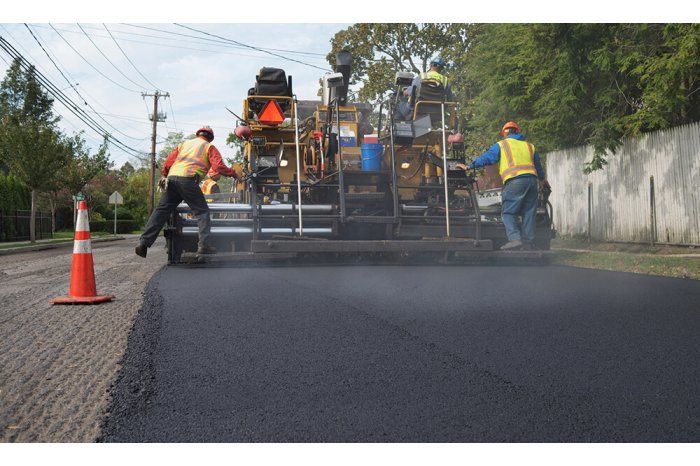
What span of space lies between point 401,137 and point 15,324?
5.84 meters

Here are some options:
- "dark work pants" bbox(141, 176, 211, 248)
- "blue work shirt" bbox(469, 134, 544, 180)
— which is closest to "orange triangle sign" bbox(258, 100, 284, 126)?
"dark work pants" bbox(141, 176, 211, 248)

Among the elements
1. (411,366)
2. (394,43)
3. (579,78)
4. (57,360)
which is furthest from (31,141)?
(411,366)

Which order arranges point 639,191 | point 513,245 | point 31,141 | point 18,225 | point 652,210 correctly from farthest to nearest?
point 18,225, point 31,141, point 639,191, point 652,210, point 513,245

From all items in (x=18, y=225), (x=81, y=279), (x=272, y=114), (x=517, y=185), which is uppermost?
(x=272, y=114)

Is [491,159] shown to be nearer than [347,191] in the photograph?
Yes

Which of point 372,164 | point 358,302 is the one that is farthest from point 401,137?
point 358,302

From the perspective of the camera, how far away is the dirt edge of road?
2.66m

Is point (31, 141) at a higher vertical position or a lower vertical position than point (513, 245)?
higher

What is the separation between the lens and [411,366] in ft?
11.7

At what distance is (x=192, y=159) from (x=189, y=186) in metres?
0.42

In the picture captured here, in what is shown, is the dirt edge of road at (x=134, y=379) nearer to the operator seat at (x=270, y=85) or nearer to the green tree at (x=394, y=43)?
the operator seat at (x=270, y=85)

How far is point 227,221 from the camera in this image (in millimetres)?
9031

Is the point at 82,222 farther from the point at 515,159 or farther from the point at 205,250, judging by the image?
the point at 515,159

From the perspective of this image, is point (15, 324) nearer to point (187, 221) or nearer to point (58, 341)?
point (58, 341)
